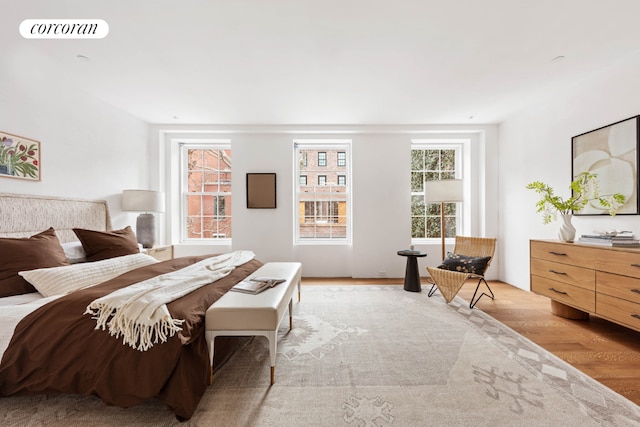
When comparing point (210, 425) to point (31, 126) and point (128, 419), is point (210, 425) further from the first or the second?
point (31, 126)

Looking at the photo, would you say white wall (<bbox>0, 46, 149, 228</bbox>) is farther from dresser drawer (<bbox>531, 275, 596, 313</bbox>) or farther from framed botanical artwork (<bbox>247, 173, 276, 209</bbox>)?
dresser drawer (<bbox>531, 275, 596, 313</bbox>)

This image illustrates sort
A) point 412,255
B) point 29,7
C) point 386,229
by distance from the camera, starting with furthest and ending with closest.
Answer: point 386,229 < point 412,255 < point 29,7

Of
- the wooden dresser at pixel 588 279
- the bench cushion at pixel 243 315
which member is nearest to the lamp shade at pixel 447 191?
the wooden dresser at pixel 588 279

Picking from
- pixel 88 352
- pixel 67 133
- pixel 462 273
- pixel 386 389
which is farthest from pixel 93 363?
pixel 462 273

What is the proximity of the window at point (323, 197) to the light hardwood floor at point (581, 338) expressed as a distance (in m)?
2.07

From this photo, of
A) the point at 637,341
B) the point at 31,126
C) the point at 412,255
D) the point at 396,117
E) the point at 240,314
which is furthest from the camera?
the point at 396,117

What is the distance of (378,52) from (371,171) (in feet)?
7.51

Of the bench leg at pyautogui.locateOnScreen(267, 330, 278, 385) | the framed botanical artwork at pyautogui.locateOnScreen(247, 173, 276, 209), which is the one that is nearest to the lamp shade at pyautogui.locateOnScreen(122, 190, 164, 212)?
the framed botanical artwork at pyautogui.locateOnScreen(247, 173, 276, 209)

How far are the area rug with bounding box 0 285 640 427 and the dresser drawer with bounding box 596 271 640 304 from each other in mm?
753

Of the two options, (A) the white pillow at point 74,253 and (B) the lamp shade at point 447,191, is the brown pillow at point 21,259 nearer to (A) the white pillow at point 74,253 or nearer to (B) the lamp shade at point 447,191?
(A) the white pillow at point 74,253

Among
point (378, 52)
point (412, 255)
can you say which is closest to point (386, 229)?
point (412, 255)

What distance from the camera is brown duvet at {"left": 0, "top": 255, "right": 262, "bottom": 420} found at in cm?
138

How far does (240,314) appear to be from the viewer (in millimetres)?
1661

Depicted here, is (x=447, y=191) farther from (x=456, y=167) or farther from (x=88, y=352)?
(x=88, y=352)
